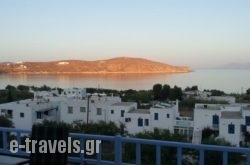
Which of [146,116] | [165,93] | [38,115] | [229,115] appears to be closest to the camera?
[229,115]

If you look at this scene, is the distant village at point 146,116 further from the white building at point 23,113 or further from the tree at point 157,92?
the tree at point 157,92

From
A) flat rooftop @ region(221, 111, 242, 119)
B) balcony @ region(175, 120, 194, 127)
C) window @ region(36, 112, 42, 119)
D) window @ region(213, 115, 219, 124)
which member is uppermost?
flat rooftop @ region(221, 111, 242, 119)

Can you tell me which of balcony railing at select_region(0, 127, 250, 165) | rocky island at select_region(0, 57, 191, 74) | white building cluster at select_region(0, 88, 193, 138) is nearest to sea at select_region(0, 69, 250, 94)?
rocky island at select_region(0, 57, 191, 74)

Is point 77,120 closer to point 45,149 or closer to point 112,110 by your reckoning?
point 112,110

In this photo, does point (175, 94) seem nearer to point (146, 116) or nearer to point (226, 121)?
point (146, 116)

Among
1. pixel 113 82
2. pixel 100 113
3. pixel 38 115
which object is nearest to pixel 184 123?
pixel 100 113

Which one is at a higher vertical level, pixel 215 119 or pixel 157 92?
pixel 157 92

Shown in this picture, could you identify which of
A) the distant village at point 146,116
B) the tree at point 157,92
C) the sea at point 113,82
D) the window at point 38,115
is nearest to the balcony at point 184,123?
the distant village at point 146,116

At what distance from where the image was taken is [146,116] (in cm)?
2142

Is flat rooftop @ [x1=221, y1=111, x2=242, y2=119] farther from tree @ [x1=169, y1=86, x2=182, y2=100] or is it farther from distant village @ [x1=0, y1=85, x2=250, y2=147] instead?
tree @ [x1=169, y1=86, x2=182, y2=100]

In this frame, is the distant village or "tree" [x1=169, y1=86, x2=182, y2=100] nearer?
the distant village

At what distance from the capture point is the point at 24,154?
14.4 feet

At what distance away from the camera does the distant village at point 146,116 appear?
18.2 m

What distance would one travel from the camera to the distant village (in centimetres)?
1822
